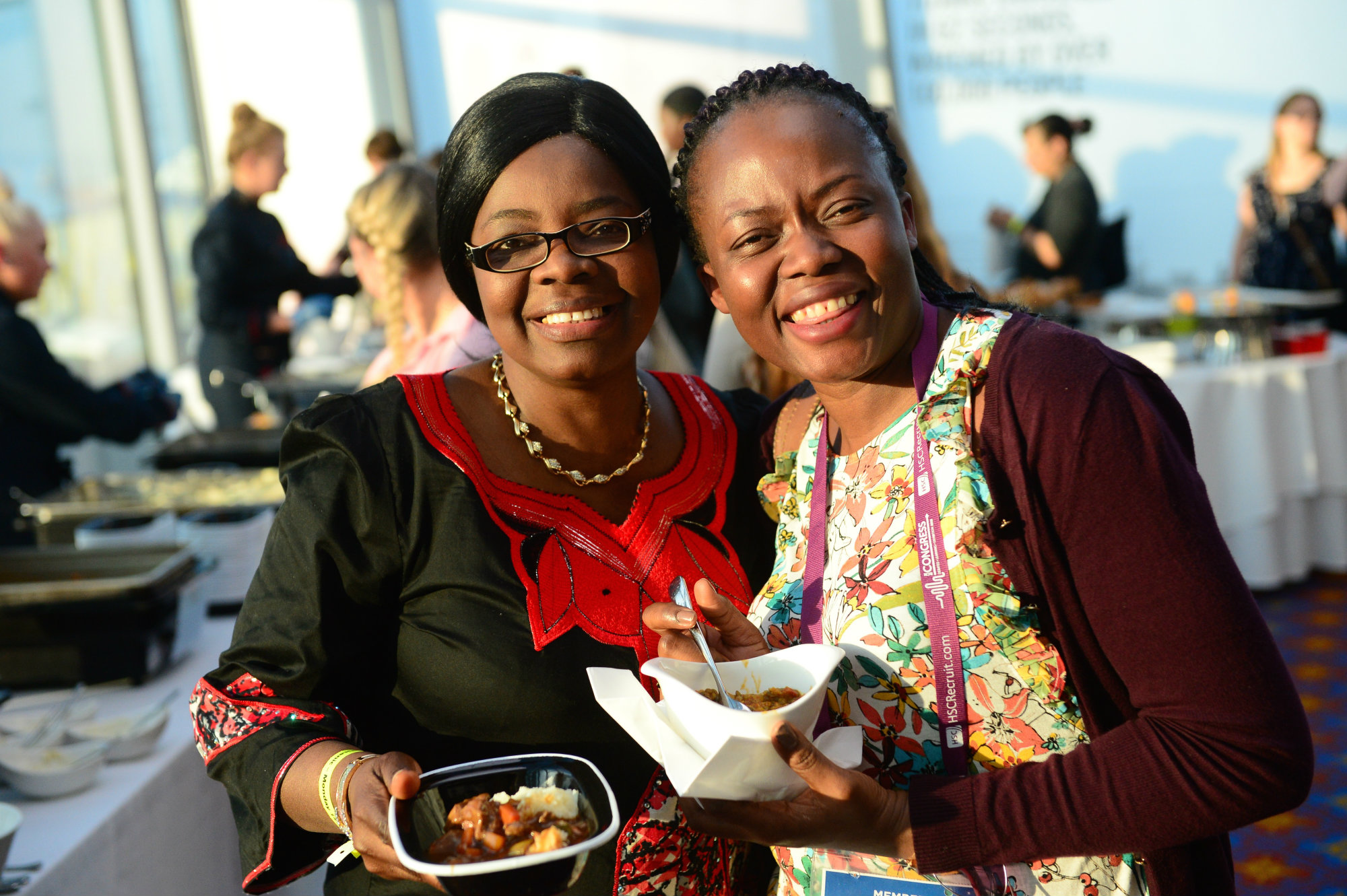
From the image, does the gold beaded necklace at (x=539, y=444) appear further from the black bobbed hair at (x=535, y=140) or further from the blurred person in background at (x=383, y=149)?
the blurred person in background at (x=383, y=149)

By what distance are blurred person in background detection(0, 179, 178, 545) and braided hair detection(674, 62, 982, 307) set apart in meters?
2.77

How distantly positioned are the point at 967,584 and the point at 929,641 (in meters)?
0.08

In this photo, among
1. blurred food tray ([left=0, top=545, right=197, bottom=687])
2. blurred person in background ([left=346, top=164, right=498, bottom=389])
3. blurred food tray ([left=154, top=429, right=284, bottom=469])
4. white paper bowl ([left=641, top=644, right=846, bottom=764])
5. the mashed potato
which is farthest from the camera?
blurred food tray ([left=154, top=429, right=284, bottom=469])

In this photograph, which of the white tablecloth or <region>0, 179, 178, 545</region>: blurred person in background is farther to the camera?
the white tablecloth

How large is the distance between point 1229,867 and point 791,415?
0.75 meters

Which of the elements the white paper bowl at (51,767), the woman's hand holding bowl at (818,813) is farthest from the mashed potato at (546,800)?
the white paper bowl at (51,767)

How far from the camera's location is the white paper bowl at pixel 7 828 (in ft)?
4.54

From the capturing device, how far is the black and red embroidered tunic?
1283 millimetres

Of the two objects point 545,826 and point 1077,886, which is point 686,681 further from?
point 1077,886

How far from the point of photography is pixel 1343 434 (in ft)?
14.8

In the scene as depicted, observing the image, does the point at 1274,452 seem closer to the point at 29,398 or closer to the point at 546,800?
the point at 546,800

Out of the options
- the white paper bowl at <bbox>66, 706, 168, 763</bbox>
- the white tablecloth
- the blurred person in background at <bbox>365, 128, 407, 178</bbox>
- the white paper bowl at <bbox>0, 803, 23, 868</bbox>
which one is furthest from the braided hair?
the blurred person in background at <bbox>365, 128, 407, 178</bbox>

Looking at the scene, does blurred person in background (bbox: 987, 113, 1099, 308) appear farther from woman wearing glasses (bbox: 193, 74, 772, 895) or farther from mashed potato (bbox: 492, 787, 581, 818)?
mashed potato (bbox: 492, 787, 581, 818)

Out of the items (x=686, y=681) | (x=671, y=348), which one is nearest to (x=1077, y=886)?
(x=686, y=681)
